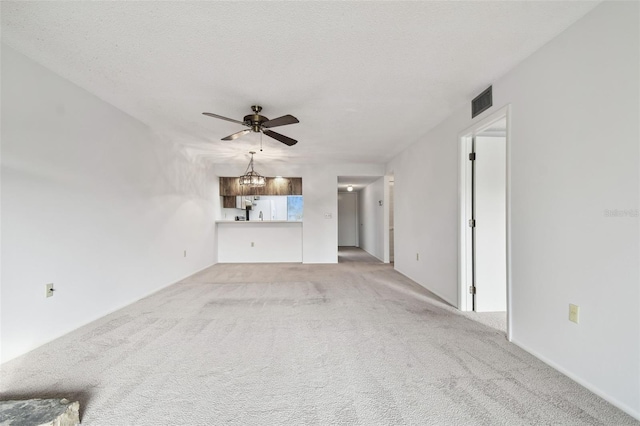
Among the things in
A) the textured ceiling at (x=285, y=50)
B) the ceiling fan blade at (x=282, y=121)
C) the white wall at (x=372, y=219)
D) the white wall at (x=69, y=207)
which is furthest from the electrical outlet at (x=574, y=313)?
the white wall at (x=372, y=219)

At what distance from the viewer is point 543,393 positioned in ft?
5.11

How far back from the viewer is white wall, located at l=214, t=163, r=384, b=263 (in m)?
6.14

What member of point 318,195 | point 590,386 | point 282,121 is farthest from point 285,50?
point 318,195

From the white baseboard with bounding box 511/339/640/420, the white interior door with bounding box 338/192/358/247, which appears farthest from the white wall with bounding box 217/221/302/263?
the white baseboard with bounding box 511/339/640/420

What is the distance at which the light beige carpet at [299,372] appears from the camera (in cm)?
141

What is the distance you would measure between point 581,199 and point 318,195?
4838mm

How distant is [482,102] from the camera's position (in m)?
2.60

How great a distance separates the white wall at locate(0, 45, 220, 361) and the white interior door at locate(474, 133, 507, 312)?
404cm

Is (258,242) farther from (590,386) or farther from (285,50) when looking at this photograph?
(590,386)

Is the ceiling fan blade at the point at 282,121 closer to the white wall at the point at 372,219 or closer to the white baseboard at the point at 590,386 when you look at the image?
the white baseboard at the point at 590,386

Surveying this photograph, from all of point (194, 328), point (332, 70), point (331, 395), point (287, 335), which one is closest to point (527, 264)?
point (331, 395)

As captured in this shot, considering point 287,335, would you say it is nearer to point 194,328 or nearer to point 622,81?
point 194,328

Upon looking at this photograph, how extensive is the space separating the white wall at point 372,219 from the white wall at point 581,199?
4.21 metres

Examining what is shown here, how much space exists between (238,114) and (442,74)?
2.17m
